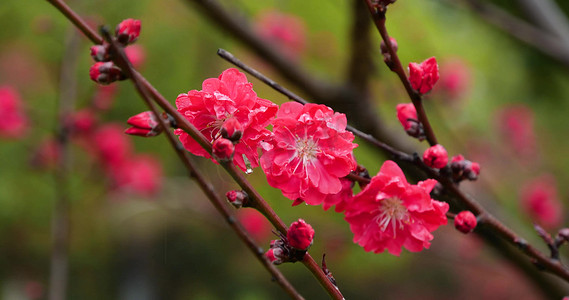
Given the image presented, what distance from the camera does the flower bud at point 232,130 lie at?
0.56 metres

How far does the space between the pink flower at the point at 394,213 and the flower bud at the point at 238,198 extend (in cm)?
18

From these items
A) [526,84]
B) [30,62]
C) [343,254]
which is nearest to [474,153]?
[526,84]

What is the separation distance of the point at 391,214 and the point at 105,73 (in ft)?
1.37

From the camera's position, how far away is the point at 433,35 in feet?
13.7

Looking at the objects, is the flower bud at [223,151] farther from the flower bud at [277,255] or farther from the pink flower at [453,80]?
the pink flower at [453,80]

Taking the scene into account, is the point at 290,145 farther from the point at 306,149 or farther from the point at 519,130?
the point at 519,130

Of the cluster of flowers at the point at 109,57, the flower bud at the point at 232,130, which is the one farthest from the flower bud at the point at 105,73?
the flower bud at the point at 232,130

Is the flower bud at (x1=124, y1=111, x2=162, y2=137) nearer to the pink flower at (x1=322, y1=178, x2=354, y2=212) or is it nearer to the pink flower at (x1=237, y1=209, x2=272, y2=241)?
the pink flower at (x1=322, y1=178, x2=354, y2=212)

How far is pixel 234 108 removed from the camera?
24.5 inches

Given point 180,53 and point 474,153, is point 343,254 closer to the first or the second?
point 474,153

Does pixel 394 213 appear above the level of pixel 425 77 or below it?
below

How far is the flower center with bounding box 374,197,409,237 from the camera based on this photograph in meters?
0.70

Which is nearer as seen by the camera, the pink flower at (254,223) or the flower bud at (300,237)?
the flower bud at (300,237)

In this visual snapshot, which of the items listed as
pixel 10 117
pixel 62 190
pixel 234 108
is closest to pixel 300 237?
pixel 234 108
